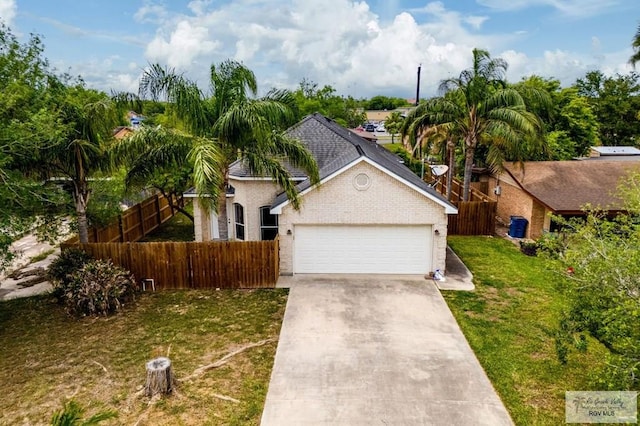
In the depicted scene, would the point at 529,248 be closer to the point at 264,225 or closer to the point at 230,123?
the point at 264,225

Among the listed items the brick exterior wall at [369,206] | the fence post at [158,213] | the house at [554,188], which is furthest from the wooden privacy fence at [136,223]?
the house at [554,188]

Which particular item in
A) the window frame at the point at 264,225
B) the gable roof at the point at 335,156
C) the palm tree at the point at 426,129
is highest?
the palm tree at the point at 426,129

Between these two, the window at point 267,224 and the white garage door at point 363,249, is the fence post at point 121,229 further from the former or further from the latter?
the white garage door at point 363,249

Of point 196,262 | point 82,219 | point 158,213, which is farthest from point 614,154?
point 82,219

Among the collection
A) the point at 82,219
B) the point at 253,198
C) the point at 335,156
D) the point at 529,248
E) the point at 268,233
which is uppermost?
the point at 335,156

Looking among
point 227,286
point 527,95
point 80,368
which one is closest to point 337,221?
point 227,286
